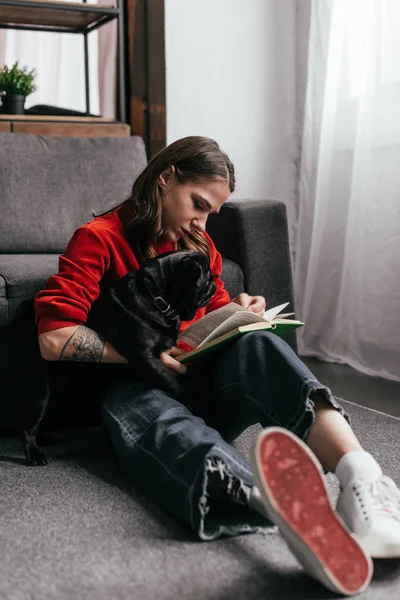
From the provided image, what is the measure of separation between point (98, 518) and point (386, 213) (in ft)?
5.89

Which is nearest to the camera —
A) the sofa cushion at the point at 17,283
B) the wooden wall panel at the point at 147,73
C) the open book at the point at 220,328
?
the open book at the point at 220,328

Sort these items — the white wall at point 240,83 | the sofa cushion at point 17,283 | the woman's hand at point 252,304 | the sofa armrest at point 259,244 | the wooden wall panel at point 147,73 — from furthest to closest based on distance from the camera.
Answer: the white wall at point 240,83 < the wooden wall panel at point 147,73 < the sofa armrest at point 259,244 < the sofa cushion at point 17,283 < the woman's hand at point 252,304

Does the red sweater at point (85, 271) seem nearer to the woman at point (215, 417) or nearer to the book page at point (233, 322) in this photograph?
the woman at point (215, 417)

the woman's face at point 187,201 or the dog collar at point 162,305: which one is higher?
the woman's face at point 187,201

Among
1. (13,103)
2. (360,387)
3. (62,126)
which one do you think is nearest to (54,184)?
(62,126)

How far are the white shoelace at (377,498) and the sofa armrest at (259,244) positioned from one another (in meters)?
1.11

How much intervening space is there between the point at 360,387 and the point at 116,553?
1517 millimetres

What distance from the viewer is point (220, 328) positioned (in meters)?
1.47

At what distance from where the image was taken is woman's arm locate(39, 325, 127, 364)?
1503 millimetres

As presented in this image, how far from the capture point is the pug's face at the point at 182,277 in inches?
61.1

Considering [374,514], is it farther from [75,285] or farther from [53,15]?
[53,15]

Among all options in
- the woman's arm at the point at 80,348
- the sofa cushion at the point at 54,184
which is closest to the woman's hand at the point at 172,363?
the woman's arm at the point at 80,348

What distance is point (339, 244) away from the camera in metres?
3.07

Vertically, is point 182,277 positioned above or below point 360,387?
above
